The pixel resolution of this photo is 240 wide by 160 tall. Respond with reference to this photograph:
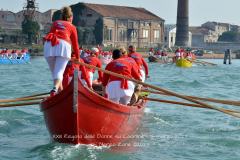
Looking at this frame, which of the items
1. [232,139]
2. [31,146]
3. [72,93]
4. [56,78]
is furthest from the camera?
[232,139]

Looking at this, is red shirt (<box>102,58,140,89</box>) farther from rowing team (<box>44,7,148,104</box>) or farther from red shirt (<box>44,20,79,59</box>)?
red shirt (<box>44,20,79,59</box>)

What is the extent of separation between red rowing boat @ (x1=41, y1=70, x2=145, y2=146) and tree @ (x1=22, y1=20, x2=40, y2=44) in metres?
65.4

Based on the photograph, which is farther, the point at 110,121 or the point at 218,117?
the point at 218,117

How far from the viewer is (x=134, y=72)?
9883 millimetres

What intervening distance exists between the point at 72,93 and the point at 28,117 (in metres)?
4.81

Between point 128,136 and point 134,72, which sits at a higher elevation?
point 134,72

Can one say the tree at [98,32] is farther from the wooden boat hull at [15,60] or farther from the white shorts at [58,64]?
the white shorts at [58,64]

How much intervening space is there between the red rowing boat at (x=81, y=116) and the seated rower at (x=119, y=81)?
69 centimetres

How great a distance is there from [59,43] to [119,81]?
155 cm

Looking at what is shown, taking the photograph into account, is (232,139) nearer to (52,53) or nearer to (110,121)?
(110,121)

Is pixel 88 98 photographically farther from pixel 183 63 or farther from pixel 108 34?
pixel 108 34

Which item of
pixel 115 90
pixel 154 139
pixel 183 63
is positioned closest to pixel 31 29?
pixel 183 63

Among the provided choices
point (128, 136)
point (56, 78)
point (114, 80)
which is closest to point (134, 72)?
point (114, 80)

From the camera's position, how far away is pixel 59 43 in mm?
8508
